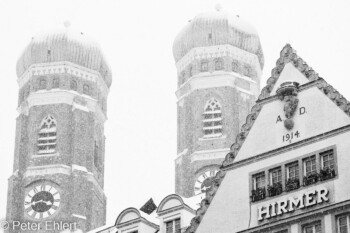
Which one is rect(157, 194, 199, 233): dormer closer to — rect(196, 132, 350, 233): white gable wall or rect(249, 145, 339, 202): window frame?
rect(196, 132, 350, 233): white gable wall

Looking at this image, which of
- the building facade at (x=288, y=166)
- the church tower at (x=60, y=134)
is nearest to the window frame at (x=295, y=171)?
the building facade at (x=288, y=166)

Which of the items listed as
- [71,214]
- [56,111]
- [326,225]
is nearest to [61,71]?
[56,111]

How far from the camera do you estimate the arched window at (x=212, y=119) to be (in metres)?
97.6

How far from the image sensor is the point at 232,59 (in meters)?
102

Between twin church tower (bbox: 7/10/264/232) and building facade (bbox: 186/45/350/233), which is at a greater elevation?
twin church tower (bbox: 7/10/264/232)

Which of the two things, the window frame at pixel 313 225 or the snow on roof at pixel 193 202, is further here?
the snow on roof at pixel 193 202

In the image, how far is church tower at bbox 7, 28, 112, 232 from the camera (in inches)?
3856

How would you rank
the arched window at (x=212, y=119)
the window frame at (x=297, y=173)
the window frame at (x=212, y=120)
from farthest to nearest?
1. the arched window at (x=212, y=119)
2. the window frame at (x=212, y=120)
3. the window frame at (x=297, y=173)

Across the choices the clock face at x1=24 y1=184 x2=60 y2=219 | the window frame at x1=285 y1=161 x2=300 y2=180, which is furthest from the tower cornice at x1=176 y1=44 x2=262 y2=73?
the window frame at x1=285 y1=161 x2=300 y2=180

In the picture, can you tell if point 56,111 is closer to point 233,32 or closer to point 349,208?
point 233,32

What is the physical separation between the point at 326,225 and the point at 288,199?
1.65 metres

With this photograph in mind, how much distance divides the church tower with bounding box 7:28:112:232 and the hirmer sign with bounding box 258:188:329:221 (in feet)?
179

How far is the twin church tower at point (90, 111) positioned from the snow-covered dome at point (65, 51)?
0.08 m

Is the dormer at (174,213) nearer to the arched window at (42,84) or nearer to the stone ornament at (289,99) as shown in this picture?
the stone ornament at (289,99)
